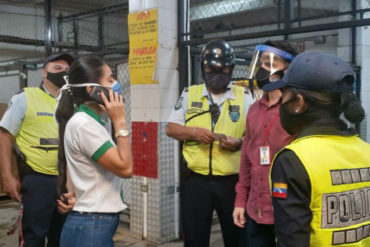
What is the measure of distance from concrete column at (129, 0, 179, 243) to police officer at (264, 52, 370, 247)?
9.11 feet

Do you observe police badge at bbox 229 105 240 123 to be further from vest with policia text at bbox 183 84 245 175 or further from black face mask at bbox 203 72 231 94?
black face mask at bbox 203 72 231 94

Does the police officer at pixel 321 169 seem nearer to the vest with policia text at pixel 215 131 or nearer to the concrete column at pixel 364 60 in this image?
the vest with policia text at pixel 215 131

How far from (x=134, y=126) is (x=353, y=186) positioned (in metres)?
3.26

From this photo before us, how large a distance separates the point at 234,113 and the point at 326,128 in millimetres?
1356

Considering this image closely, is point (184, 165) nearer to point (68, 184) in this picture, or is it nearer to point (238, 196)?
point (238, 196)

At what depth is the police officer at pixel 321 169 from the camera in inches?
51.3

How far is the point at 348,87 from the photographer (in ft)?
4.61

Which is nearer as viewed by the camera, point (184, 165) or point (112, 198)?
point (112, 198)

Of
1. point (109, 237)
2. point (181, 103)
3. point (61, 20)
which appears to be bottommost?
point (109, 237)

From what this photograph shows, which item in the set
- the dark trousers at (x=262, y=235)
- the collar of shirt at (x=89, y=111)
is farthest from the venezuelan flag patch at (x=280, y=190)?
the collar of shirt at (x=89, y=111)

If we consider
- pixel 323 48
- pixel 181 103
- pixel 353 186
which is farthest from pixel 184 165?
pixel 323 48

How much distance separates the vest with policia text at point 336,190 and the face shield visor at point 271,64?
3.05ft

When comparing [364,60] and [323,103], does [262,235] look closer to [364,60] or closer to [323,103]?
[323,103]

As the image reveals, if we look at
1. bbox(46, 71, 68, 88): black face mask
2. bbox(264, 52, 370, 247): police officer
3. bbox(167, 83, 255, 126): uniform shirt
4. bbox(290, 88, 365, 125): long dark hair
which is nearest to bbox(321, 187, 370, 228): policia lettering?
bbox(264, 52, 370, 247): police officer
